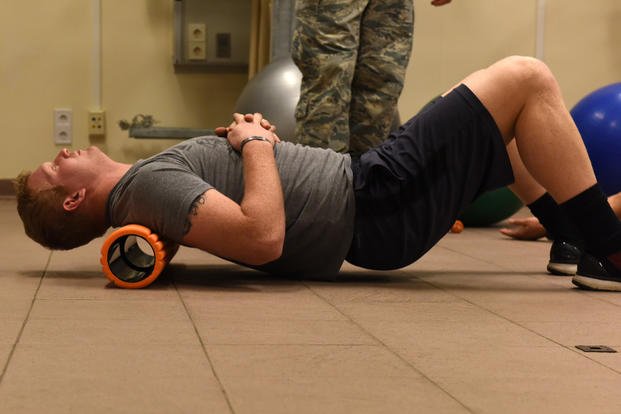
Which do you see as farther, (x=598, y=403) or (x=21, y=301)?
(x=21, y=301)

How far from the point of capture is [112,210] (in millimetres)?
2188

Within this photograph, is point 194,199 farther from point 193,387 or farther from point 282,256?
point 193,387

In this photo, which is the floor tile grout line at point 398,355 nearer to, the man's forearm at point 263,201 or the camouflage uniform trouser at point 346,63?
the man's forearm at point 263,201

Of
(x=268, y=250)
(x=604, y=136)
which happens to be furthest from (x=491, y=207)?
(x=268, y=250)

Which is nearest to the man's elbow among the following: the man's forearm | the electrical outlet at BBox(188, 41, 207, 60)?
the man's forearm

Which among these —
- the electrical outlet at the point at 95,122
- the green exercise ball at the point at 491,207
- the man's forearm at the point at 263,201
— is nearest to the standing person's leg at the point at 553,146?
the man's forearm at the point at 263,201

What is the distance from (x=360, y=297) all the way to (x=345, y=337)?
0.45 metres

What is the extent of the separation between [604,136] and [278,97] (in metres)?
1.27

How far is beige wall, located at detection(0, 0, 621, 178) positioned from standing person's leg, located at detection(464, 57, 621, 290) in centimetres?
310

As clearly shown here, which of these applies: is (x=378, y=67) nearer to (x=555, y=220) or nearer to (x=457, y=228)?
(x=457, y=228)

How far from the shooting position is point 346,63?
10.6 feet

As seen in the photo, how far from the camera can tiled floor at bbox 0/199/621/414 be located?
1276mm

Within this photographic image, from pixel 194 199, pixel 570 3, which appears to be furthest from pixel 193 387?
pixel 570 3

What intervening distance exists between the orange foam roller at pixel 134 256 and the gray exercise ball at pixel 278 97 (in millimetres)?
1716
